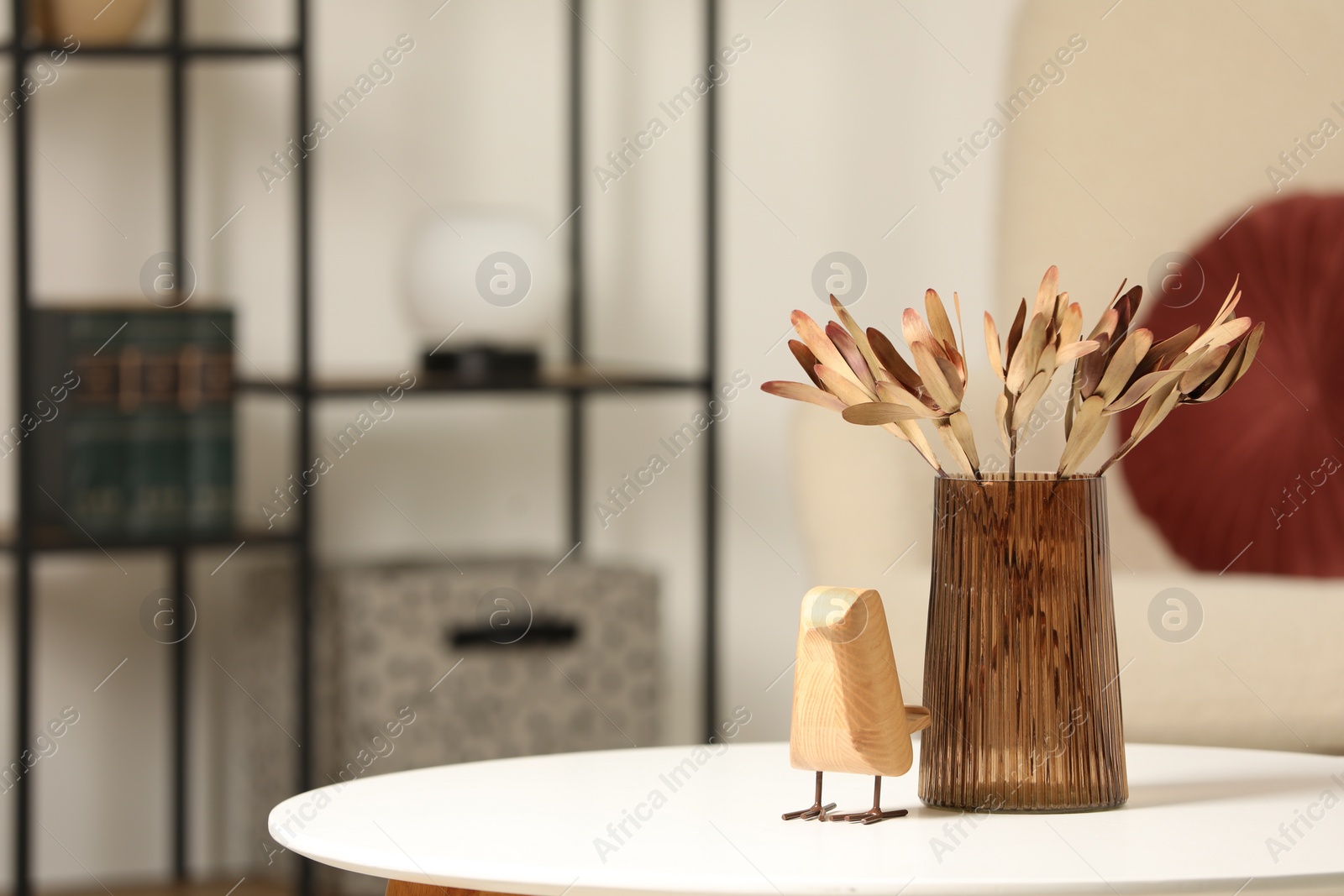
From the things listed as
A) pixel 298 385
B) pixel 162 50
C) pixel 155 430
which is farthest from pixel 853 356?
pixel 162 50

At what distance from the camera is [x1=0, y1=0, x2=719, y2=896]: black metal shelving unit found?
6.00 feet

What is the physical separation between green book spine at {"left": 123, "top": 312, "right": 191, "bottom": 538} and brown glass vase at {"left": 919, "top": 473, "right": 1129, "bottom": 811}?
4.05 ft

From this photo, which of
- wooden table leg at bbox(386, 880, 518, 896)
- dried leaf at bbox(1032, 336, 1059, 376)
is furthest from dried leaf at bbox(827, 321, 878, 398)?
wooden table leg at bbox(386, 880, 518, 896)

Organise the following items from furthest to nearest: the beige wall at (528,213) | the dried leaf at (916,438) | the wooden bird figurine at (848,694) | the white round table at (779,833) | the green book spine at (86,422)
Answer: the beige wall at (528,213) < the green book spine at (86,422) < the dried leaf at (916,438) < the wooden bird figurine at (848,694) < the white round table at (779,833)

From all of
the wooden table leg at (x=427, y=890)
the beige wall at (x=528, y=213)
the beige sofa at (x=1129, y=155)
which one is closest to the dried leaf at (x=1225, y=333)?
the wooden table leg at (x=427, y=890)

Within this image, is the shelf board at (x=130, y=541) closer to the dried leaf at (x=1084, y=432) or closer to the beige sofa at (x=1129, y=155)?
the beige sofa at (x=1129, y=155)

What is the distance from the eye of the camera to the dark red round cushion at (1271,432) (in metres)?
1.85

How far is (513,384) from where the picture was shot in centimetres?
204

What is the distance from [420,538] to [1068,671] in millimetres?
1479

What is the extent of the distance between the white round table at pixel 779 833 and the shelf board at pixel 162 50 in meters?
1.15

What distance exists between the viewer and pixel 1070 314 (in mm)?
963

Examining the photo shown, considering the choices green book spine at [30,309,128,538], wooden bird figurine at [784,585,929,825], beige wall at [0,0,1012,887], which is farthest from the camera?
Result: beige wall at [0,0,1012,887]

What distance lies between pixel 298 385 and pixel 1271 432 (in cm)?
121

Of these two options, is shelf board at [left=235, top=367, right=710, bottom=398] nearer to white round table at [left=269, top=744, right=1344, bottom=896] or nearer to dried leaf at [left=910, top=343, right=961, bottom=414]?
white round table at [left=269, top=744, right=1344, bottom=896]
